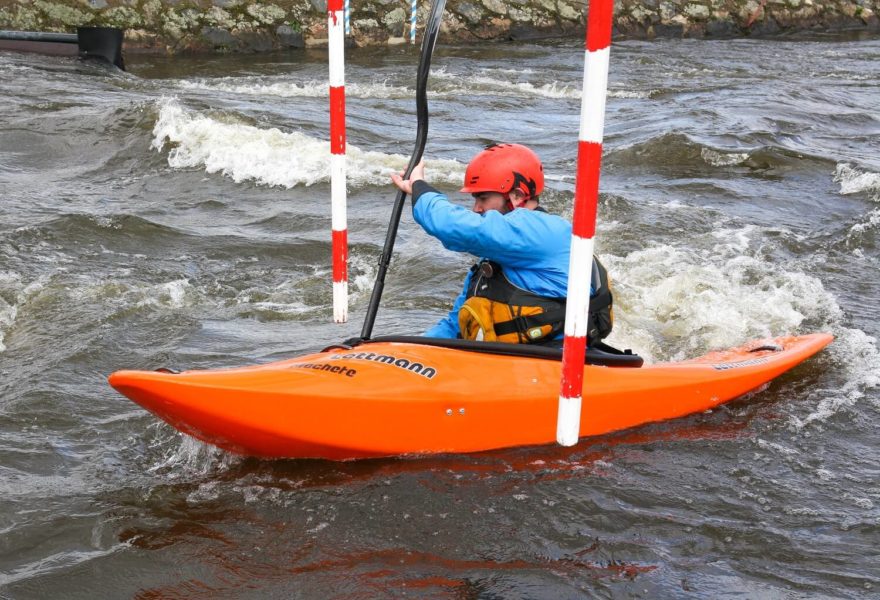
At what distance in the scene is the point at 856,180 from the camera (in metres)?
8.68

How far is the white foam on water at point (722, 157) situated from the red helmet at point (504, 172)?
5.89 metres

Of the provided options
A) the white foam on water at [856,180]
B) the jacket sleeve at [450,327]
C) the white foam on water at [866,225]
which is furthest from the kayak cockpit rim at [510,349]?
the white foam on water at [856,180]

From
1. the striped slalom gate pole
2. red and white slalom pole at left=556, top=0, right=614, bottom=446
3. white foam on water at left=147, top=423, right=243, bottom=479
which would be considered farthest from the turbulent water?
the striped slalom gate pole

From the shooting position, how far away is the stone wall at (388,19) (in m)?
15.5

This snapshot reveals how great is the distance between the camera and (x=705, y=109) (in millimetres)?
11688

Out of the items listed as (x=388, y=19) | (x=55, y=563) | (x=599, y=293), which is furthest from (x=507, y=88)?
(x=55, y=563)

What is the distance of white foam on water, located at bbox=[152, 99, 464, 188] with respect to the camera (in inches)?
349

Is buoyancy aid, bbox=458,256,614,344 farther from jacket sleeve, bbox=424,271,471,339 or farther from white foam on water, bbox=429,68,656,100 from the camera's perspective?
white foam on water, bbox=429,68,656,100

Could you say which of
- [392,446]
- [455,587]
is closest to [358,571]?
[455,587]

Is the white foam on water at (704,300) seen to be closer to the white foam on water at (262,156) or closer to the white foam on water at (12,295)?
the white foam on water at (262,156)

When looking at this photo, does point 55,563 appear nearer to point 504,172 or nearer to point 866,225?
point 504,172

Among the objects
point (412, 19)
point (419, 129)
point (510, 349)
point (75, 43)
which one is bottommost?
point (510, 349)

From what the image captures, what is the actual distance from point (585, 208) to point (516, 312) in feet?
3.09

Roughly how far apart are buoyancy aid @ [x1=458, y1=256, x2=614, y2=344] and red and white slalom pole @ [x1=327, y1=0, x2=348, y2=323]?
72 centimetres
